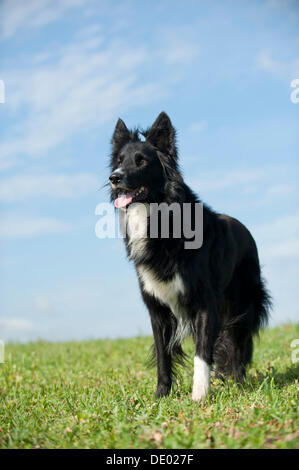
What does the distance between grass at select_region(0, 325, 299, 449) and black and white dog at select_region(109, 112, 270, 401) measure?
0.51m

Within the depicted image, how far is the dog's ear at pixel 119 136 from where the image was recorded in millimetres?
5621

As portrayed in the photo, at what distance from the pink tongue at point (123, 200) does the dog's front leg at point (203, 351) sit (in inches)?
54.4

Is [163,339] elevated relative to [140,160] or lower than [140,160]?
lower

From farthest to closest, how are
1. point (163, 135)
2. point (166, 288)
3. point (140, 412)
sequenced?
point (163, 135) < point (166, 288) < point (140, 412)

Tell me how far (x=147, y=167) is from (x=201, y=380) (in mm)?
2252

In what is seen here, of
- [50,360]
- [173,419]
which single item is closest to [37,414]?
[173,419]

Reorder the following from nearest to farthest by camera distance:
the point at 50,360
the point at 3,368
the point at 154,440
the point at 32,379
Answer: the point at 154,440, the point at 32,379, the point at 3,368, the point at 50,360

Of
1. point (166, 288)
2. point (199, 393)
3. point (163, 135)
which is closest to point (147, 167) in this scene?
point (163, 135)

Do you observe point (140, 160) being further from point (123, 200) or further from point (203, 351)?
point (203, 351)

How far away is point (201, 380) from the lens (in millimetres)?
4848

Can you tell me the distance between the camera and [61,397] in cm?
573
